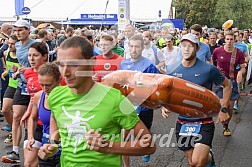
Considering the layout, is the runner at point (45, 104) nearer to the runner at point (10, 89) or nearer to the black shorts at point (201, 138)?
the black shorts at point (201, 138)

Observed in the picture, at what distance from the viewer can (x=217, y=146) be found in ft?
22.6

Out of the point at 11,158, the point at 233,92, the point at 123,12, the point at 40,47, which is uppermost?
the point at 123,12

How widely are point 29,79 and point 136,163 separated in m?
1.96

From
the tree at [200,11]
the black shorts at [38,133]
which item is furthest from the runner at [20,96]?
the tree at [200,11]

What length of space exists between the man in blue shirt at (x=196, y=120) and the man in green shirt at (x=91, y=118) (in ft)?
6.26

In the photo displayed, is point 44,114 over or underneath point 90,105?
underneath

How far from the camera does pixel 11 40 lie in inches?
275

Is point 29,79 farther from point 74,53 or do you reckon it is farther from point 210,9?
point 210,9

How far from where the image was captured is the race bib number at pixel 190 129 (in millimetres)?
4643

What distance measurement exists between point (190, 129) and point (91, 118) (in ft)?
7.40

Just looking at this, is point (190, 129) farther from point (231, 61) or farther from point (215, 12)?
point (215, 12)

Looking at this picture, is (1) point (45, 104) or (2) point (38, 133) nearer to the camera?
(1) point (45, 104)

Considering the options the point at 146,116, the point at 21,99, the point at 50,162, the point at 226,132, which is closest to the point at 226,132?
the point at 226,132

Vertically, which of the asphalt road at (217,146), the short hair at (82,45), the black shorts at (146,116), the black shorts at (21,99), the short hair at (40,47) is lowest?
the asphalt road at (217,146)
